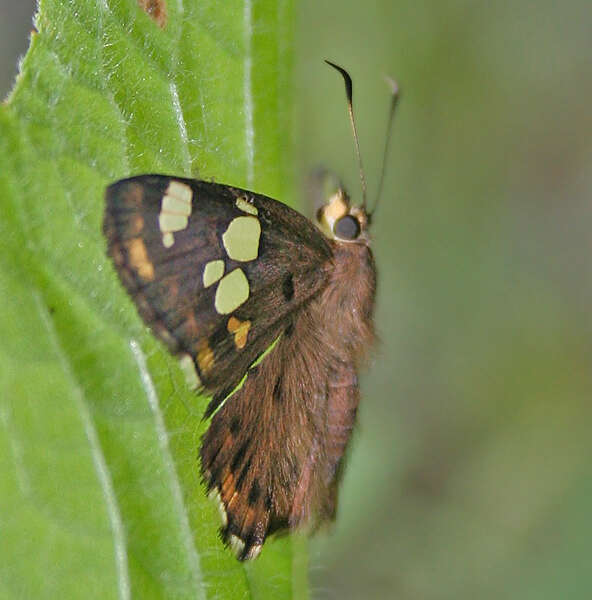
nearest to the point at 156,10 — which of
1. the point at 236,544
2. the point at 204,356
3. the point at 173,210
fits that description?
the point at 173,210

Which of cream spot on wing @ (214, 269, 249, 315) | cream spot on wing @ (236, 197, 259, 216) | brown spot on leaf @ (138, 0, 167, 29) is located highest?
brown spot on leaf @ (138, 0, 167, 29)

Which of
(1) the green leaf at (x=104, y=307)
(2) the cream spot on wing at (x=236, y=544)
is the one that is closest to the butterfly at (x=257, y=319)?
(2) the cream spot on wing at (x=236, y=544)

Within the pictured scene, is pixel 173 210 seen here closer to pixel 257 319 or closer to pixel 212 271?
pixel 212 271

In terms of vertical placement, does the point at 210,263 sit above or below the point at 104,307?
above

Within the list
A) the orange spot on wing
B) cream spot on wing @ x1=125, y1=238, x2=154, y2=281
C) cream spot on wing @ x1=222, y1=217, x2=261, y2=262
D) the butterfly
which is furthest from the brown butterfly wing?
cream spot on wing @ x1=125, y1=238, x2=154, y2=281

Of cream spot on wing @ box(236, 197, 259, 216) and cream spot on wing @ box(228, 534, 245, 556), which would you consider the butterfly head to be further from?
cream spot on wing @ box(228, 534, 245, 556)

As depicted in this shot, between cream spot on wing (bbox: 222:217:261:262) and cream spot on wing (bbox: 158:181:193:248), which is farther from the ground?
cream spot on wing (bbox: 158:181:193:248)
